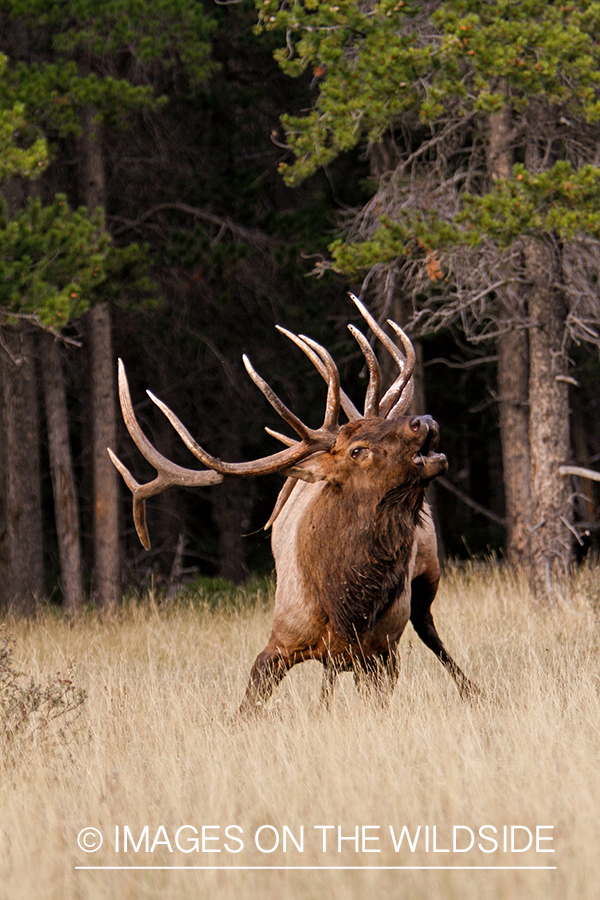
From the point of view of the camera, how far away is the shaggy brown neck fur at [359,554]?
4949mm

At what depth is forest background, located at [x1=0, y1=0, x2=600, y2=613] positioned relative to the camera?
845 cm

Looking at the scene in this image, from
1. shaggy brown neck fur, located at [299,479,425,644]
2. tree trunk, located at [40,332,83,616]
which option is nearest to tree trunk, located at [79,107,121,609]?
tree trunk, located at [40,332,83,616]

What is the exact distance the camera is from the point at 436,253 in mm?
8961

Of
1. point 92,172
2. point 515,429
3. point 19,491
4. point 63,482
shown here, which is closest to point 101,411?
point 63,482

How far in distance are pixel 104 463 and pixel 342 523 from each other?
22.0ft

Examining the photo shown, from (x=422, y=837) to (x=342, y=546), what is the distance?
6.32 ft

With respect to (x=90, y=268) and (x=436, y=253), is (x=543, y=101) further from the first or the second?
(x=90, y=268)

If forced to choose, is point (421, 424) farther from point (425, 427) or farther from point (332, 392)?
point (332, 392)

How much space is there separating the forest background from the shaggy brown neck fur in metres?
3.80

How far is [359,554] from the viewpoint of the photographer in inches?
197

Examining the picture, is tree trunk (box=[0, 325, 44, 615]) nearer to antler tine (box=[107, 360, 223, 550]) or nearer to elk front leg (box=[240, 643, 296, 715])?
antler tine (box=[107, 360, 223, 550])

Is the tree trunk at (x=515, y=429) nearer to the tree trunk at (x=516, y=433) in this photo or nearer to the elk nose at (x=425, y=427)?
the tree trunk at (x=516, y=433)

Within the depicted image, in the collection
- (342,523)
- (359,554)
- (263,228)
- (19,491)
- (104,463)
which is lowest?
(359,554)

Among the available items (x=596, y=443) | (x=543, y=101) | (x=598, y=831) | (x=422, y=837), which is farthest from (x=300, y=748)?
(x=596, y=443)
